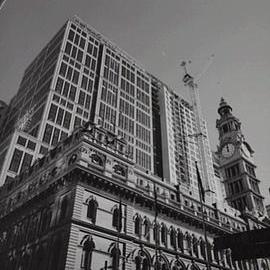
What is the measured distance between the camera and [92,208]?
1367 inches

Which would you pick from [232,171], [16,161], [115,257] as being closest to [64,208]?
[115,257]

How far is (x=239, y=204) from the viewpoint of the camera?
3359 inches

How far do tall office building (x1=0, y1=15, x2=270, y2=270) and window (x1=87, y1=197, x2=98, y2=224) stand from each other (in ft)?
0.37

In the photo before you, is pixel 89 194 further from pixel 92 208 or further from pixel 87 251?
pixel 87 251

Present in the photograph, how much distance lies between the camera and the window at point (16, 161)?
6757 cm

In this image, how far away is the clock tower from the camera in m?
85.1

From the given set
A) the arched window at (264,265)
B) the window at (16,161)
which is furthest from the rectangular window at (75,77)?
the arched window at (264,265)

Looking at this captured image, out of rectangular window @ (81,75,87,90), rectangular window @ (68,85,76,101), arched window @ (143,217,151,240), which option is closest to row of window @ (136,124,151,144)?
rectangular window @ (81,75,87,90)

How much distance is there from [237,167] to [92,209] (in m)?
68.2

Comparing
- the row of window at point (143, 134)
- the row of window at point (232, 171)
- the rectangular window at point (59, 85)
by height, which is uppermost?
the rectangular window at point (59, 85)

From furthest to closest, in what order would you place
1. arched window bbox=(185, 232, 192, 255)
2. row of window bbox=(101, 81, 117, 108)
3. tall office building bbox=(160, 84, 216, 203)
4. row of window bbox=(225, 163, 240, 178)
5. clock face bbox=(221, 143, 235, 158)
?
tall office building bbox=(160, 84, 216, 203) < row of window bbox=(101, 81, 117, 108) < clock face bbox=(221, 143, 235, 158) < row of window bbox=(225, 163, 240, 178) < arched window bbox=(185, 232, 192, 255)

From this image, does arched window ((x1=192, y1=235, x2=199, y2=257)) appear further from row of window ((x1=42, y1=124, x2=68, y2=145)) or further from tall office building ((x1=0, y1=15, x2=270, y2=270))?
row of window ((x1=42, y1=124, x2=68, y2=145))

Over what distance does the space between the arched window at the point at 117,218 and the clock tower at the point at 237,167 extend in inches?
2158

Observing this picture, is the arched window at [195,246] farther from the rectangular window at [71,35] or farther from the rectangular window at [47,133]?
the rectangular window at [71,35]
